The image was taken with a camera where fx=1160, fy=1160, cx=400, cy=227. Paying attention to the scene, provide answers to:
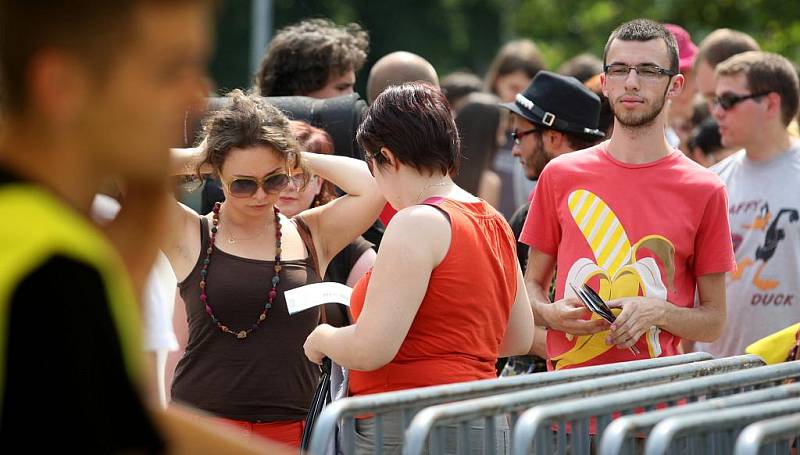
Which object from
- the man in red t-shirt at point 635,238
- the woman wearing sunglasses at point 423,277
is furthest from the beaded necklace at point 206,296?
the man in red t-shirt at point 635,238

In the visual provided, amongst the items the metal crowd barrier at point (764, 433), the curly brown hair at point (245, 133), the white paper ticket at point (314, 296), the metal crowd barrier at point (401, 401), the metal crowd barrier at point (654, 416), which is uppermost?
the curly brown hair at point (245, 133)

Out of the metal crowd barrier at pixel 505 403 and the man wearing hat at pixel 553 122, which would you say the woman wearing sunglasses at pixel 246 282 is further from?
the metal crowd barrier at pixel 505 403

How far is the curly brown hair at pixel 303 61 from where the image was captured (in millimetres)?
5695

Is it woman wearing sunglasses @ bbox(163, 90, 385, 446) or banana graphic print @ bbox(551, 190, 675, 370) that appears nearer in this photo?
woman wearing sunglasses @ bbox(163, 90, 385, 446)

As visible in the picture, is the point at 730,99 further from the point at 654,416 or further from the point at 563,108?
the point at 654,416

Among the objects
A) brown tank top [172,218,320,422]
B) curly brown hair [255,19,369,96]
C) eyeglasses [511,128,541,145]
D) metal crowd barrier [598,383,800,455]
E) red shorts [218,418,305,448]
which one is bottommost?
red shorts [218,418,305,448]

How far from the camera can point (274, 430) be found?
3.97 meters

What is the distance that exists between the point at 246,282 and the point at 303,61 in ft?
6.52

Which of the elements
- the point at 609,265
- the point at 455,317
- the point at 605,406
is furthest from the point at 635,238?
the point at 605,406

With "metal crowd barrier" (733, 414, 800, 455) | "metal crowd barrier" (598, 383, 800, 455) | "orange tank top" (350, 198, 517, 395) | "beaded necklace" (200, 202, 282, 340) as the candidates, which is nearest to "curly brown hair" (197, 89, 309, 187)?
"beaded necklace" (200, 202, 282, 340)

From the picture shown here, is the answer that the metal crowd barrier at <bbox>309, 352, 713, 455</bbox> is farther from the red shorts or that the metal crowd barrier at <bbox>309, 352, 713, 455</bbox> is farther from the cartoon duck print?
the cartoon duck print

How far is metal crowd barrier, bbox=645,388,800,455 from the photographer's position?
2166 millimetres

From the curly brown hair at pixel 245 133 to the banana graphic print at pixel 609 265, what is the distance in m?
1.07

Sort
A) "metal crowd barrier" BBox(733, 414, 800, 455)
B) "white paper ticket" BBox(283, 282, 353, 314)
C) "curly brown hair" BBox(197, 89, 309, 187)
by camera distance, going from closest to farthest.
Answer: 1. "metal crowd barrier" BBox(733, 414, 800, 455)
2. "white paper ticket" BBox(283, 282, 353, 314)
3. "curly brown hair" BBox(197, 89, 309, 187)
